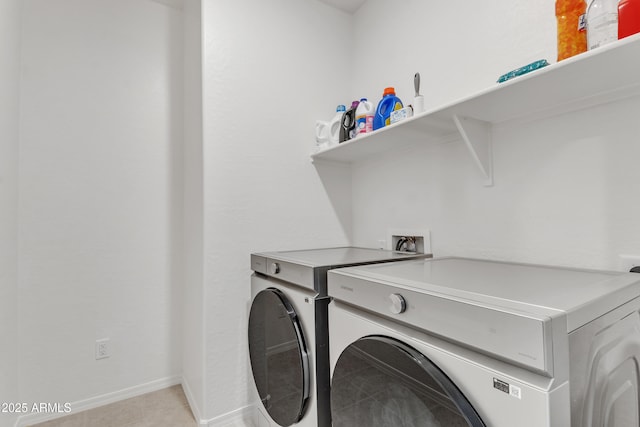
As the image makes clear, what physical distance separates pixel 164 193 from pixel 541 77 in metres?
2.41

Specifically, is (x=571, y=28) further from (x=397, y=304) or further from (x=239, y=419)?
(x=239, y=419)

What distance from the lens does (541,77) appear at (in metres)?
0.99

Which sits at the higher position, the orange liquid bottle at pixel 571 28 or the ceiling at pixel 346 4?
the ceiling at pixel 346 4

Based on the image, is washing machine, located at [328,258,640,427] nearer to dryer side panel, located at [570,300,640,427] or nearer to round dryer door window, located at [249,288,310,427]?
dryer side panel, located at [570,300,640,427]

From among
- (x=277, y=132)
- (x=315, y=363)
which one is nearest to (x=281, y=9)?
(x=277, y=132)

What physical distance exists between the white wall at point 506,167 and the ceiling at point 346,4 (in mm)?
310

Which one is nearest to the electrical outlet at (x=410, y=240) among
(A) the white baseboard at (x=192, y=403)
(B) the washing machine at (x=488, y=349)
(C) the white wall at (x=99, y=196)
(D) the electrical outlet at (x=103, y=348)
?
(B) the washing machine at (x=488, y=349)

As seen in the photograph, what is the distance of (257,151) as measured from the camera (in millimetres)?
1957

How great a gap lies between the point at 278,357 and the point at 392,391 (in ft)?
2.46

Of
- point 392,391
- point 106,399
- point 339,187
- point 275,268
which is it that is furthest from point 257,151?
point 106,399

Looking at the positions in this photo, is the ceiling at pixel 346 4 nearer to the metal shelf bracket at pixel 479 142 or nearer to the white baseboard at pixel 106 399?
the metal shelf bracket at pixel 479 142

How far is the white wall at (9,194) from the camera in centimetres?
150

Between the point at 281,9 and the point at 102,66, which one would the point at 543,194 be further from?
the point at 102,66

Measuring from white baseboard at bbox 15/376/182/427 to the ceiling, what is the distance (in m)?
3.15
